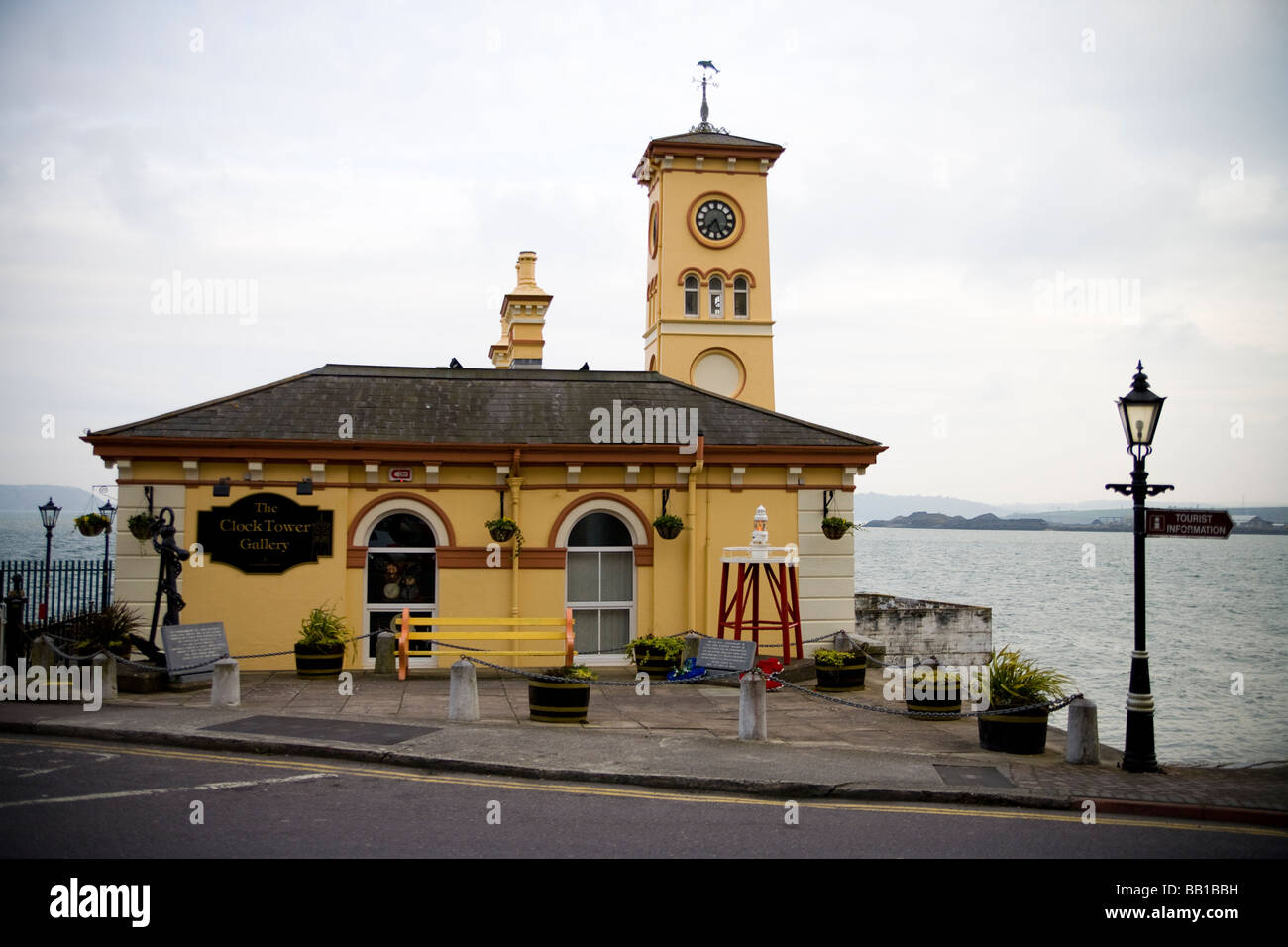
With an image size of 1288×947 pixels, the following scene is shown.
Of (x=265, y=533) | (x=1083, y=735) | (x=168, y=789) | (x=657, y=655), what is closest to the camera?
(x=168, y=789)

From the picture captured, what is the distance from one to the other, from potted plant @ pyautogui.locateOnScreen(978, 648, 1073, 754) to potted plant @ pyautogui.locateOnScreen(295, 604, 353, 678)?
405 inches

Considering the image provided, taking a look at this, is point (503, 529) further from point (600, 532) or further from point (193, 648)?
point (193, 648)

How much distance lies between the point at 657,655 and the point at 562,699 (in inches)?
181

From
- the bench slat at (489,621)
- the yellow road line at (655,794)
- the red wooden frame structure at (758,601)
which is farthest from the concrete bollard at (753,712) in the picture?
the bench slat at (489,621)

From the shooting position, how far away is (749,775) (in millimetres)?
10953

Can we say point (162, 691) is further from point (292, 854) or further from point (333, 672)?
point (292, 854)

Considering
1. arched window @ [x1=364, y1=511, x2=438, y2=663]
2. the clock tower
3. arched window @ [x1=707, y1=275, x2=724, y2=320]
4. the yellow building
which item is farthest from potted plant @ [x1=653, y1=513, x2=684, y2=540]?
arched window @ [x1=707, y1=275, x2=724, y2=320]

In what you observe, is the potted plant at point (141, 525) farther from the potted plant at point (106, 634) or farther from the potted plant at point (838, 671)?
the potted plant at point (838, 671)

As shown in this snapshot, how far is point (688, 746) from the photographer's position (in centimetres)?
1258

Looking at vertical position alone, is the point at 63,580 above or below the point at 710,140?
below

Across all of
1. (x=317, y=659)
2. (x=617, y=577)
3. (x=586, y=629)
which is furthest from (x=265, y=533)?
(x=617, y=577)

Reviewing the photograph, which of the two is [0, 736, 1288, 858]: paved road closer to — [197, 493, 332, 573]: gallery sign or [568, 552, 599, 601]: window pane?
[197, 493, 332, 573]: gallery sign

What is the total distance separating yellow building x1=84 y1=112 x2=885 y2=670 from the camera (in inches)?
728
